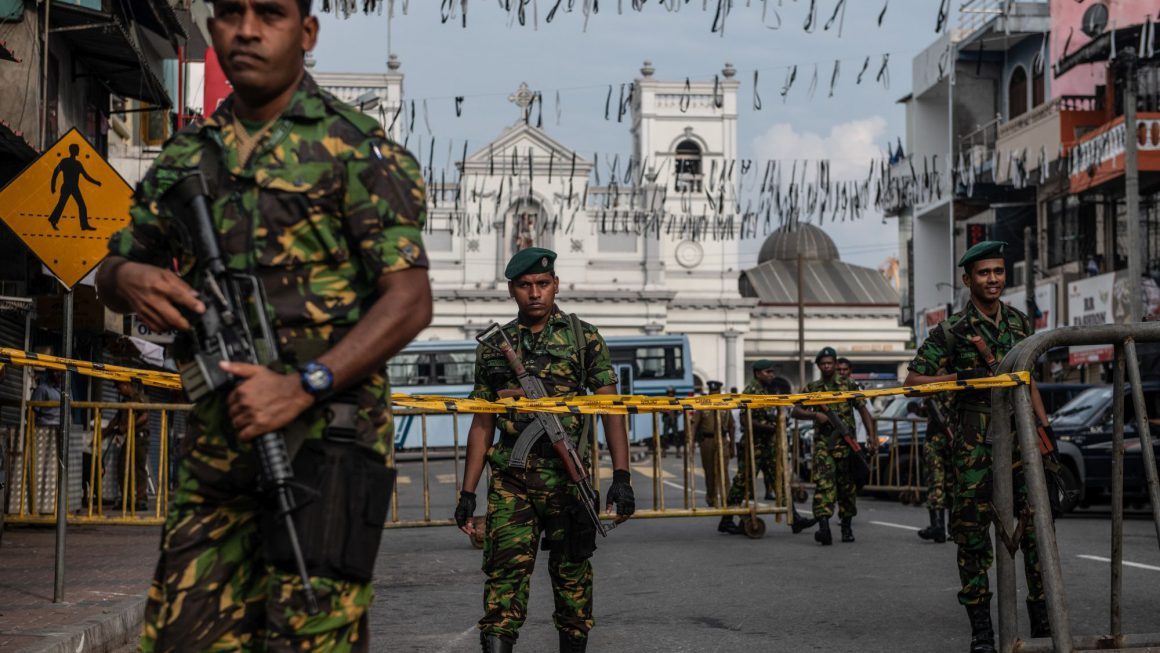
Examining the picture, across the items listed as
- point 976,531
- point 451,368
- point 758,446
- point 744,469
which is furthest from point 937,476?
point 451,368

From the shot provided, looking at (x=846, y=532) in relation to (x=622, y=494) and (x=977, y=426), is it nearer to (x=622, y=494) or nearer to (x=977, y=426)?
(x=977, y=426)

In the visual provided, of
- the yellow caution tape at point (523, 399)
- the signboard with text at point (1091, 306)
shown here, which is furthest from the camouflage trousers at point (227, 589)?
the signboard with text at point (1091, 306)

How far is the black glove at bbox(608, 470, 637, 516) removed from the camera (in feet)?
20.6

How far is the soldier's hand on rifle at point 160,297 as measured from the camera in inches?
117

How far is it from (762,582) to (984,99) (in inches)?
1365

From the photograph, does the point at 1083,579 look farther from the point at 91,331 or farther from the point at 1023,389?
the point at 91,331

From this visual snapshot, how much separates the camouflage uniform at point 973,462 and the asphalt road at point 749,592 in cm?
66

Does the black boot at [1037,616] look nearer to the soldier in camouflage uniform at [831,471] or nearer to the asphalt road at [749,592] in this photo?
the asphalt road at [749,592]

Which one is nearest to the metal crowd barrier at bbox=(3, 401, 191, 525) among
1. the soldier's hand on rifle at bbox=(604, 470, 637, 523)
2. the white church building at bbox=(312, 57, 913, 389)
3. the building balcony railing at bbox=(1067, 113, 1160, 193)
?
the soldier's hand on rifle at bbox=(604, 470, 637, 523)

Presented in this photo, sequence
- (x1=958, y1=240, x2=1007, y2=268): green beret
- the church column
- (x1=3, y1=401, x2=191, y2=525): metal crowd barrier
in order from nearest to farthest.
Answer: (x1=958, y1=240, x2=1007, y2=268): green beret, (x1=3, y1=401, x2=191, y2=525): metal crowd barrier, the church column

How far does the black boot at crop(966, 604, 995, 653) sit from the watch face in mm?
25375

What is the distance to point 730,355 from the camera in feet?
235

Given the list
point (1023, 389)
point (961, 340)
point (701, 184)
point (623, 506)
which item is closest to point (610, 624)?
point (623, 506)

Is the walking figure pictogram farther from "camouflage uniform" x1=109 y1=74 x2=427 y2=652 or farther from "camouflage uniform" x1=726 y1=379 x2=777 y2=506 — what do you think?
"camouflage uniform" x1=726 y1=379 x2=777 y2=506
